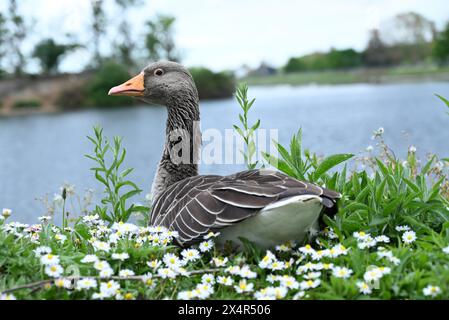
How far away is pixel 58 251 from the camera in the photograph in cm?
305

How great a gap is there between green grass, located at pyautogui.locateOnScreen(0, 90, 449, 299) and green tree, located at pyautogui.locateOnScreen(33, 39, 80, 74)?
36228 mm

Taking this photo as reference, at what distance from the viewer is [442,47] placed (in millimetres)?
53031

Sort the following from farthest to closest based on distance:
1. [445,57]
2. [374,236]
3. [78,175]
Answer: [445,57] < [78,175] < [374,236]

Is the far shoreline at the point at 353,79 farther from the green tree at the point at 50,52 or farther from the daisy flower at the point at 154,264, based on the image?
the daisy flower at the point at 154,264

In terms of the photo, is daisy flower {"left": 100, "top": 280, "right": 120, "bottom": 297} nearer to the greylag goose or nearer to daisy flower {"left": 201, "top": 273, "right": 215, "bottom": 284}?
daisy flower {"left": 201, "top": 273, "right": 215, "bottom": 284}

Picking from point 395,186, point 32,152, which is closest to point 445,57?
point 32,152

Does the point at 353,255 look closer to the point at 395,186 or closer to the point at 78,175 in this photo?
the point at 395,186

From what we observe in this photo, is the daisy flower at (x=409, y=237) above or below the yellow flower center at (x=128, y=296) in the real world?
above

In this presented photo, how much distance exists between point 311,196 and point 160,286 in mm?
956

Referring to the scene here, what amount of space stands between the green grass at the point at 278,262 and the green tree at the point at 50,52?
119 ft

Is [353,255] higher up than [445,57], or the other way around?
[445,57]

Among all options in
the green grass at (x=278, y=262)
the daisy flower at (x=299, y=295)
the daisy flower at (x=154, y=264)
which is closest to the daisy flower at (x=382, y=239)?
the green grass at (x=278, y=262)

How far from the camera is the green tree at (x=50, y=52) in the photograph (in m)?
37.0

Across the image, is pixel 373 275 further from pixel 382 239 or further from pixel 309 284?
pixel 382 239
